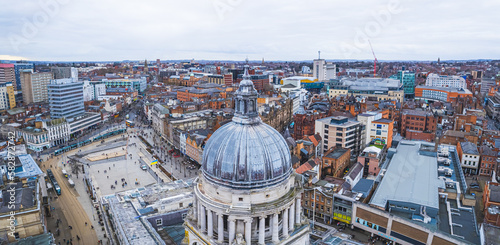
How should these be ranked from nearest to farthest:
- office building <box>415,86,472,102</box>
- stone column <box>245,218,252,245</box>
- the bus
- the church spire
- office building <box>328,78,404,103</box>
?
stone column <box>245,218,252,245</box>, the church spire, the bus, office building <box>328,78,404,103</box>, office building <box>415,86,472,102</box>

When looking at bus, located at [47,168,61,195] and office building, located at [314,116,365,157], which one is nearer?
bus, located at [47,168,61,195]

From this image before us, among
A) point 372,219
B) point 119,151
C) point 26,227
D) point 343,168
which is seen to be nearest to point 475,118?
point 343,168

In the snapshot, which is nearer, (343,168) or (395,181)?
(395,181)

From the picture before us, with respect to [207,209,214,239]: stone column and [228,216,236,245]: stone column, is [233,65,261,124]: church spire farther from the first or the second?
[207,209,214,239]: stone column

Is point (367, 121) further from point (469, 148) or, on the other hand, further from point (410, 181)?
point (410, 181)

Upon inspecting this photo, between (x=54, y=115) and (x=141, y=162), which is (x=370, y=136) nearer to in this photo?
(x=141, y=162)

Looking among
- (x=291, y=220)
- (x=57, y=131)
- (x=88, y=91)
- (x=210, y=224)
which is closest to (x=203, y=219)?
(x=210, y=224)

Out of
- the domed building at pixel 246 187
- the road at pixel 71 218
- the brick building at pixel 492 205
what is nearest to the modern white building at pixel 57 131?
the road at pixel 71 218

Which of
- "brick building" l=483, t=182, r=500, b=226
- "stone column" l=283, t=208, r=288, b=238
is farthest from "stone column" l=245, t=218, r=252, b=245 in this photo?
"brick building" l=483, t=182, r=500, b=226
